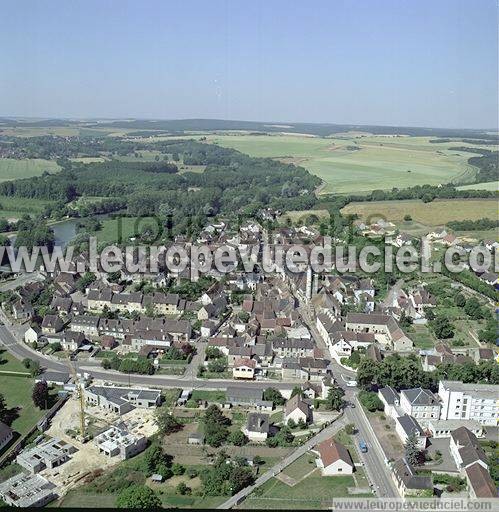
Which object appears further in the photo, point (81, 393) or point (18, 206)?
point (18, 206)

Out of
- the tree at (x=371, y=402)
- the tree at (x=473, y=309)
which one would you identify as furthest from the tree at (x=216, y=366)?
the tree at (x=473, y=309)

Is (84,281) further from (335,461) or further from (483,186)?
(483,186)

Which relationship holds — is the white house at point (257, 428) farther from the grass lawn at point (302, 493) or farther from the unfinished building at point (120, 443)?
the unfinished building at point (120, 443)

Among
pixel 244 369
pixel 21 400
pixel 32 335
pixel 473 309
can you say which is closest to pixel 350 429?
pixel 244 369

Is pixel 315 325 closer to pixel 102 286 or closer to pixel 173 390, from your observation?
pixel 173 390

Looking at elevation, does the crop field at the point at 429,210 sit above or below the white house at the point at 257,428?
above
